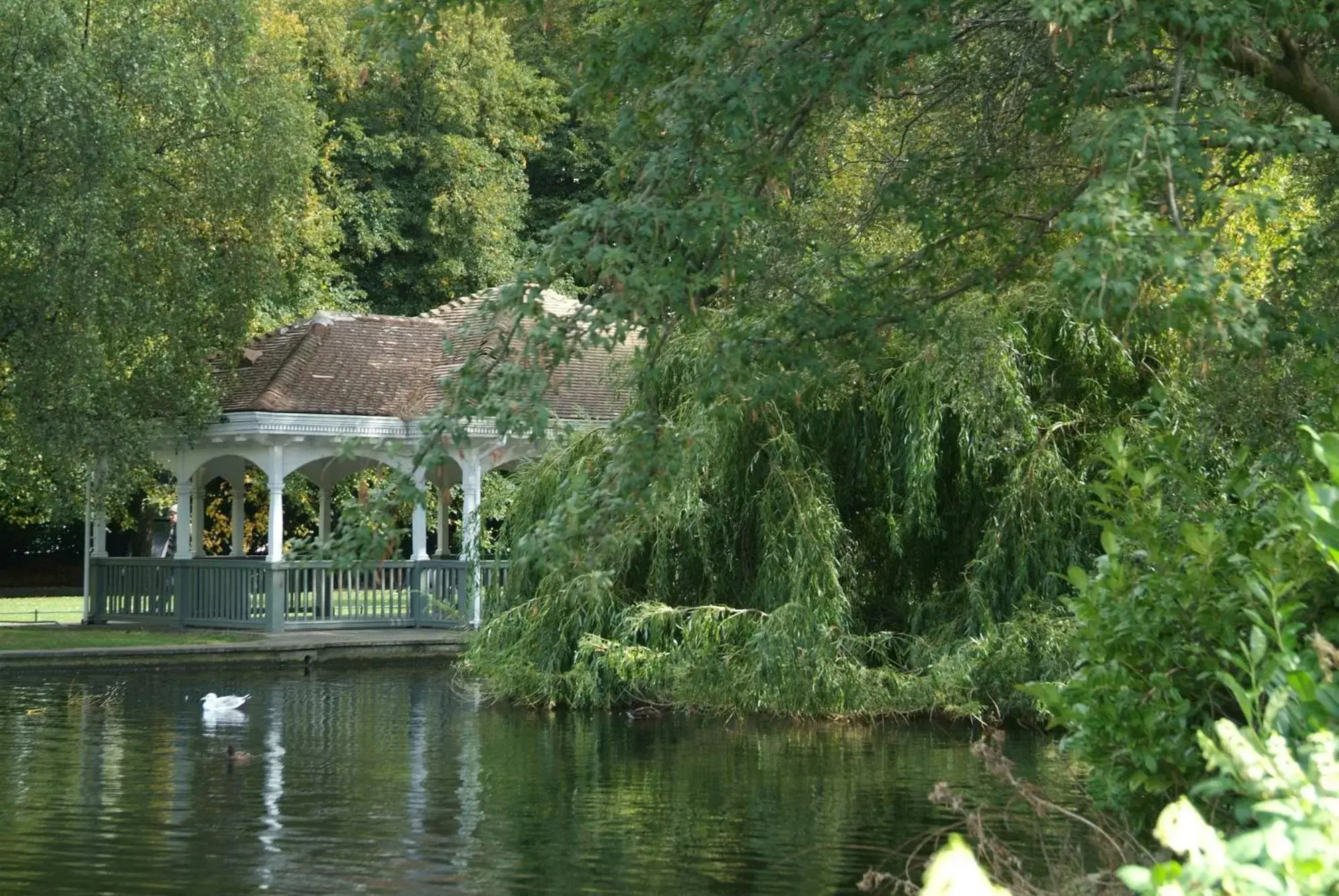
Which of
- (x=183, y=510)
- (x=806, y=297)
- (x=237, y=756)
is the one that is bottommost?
(x=237, y=756)

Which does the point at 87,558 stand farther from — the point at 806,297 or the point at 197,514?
the point at 806,297

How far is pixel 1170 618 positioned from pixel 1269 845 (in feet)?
13.4

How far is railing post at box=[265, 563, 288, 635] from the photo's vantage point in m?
29.2

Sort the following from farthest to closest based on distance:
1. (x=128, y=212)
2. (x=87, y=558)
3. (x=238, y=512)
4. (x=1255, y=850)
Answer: (x=238, y=512), (x=87, y=558), (x=128, y=212), (x=1255, y=850)

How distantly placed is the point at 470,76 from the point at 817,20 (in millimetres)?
34854

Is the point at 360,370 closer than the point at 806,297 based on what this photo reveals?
No

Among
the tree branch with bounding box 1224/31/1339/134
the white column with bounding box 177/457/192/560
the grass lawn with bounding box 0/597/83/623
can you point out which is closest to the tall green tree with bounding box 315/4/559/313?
the grass lawn with bounding box 0/597/83/623

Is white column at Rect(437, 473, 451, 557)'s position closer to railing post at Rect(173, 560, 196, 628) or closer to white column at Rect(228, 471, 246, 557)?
white column at Rect(228, 471, 246, 557)

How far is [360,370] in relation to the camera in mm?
31859

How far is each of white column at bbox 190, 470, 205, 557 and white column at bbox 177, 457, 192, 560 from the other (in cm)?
45

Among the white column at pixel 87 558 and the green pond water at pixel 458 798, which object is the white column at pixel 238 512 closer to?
the white column at pixel 87 558

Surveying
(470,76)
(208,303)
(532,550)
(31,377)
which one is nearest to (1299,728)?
(532,550)

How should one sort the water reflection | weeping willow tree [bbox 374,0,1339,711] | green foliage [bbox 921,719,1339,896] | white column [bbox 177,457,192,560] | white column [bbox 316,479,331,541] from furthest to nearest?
white column [bbox 316,479,331,541]
white column [bbox 177,457,192,560]
the water reflection
weeping willow tree [bbox 374,0,1339,711]
green foliage [bbox 921,719,1339,896]

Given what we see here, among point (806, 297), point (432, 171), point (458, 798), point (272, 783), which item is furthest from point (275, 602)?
point (806, 297)
